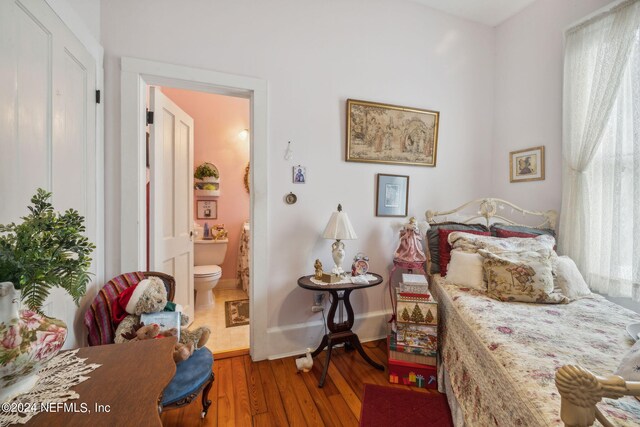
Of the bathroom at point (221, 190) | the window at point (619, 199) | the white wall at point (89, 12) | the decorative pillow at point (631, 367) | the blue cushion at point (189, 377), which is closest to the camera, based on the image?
the decorative pillow at point (631, 367)

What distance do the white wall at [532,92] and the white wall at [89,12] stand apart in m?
3.49

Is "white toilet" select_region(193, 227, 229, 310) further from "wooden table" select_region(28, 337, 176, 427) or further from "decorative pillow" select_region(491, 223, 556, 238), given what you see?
"decorative pillow" select_region(491, 223, 556, 238)

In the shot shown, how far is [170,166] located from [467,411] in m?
2.73

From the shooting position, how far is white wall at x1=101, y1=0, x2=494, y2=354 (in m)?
1.86

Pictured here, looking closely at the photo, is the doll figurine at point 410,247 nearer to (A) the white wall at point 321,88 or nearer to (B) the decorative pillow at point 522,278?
(A) the white wall at point 321,88

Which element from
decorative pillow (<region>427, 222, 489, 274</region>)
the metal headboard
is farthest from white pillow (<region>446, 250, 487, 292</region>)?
the metal headboard

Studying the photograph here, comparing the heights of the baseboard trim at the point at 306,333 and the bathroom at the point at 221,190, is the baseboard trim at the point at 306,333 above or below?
below

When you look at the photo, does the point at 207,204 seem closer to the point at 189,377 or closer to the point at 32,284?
the point at 189,377

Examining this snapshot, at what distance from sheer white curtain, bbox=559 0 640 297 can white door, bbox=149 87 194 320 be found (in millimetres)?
3308

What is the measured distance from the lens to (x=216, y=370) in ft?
6.59

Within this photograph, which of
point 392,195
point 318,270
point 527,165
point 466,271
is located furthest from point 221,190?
point 527,165

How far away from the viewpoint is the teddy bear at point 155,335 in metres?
1.39

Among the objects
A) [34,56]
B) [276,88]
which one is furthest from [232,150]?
[34,56]

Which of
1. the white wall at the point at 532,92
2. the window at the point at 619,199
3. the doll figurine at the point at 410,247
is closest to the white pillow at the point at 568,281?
the window at the point at 619,199
